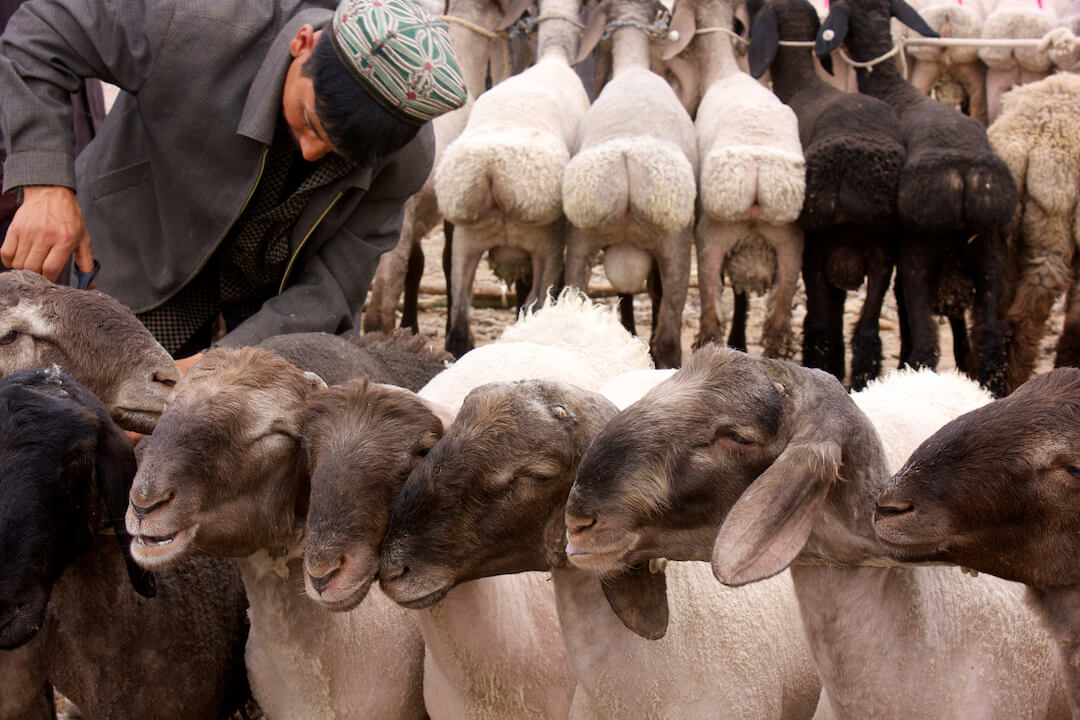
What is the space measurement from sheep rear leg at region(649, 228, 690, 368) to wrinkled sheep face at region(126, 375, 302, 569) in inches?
146

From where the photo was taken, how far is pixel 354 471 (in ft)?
7.09

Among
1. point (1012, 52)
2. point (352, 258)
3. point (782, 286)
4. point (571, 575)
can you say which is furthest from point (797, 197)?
point (571, 575)

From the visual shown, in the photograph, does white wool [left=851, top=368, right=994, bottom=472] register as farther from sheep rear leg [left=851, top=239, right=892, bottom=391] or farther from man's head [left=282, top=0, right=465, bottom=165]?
sheep rear leg [left=851, top=239, right=892, bottom=391]

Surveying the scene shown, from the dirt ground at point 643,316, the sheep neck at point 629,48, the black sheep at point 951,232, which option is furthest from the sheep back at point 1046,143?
the sheep neck at point 629,48

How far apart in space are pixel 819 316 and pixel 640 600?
4.14 m

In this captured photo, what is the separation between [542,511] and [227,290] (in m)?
2.47

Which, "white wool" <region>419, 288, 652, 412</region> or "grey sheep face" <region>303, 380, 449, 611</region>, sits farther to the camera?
"white wool" <region>419, 288, 652, 412</region>

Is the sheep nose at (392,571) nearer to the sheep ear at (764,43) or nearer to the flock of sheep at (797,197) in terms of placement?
the flock of sheep at (797,197)

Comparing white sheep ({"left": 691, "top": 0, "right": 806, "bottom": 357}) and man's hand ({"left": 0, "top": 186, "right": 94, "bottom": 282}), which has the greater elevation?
man's hand ({"left": 0, "top": 186, "right": 94, "bottom": 282})

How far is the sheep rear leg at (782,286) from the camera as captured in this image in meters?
5.86

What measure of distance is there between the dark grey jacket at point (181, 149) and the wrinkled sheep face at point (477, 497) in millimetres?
1739

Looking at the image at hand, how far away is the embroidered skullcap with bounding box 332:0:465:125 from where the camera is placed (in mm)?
3172

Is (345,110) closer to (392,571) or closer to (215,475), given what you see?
(215,475)

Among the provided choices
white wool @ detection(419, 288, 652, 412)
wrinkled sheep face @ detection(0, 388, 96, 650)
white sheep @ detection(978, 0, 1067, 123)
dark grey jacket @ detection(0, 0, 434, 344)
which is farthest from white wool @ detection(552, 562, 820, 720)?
white sheep @ detection(978, 0, 1067, 123)
